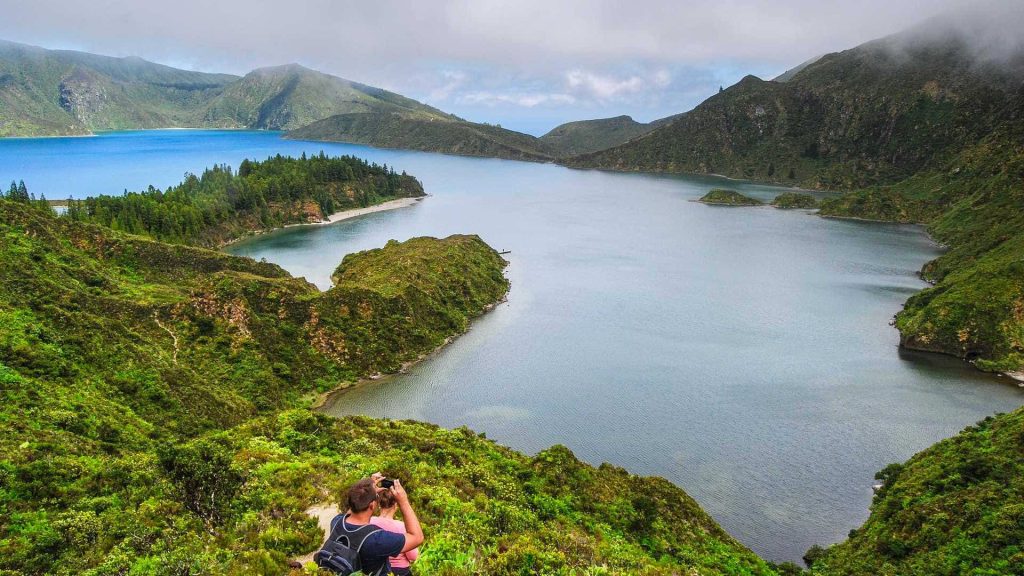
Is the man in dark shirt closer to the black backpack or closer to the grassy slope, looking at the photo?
the black backpack

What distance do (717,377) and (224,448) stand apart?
1662 inches

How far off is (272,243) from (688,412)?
3617 inches

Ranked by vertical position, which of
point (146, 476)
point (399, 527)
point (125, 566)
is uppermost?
point (399, 527)

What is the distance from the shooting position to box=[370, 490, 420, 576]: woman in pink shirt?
9.30 m

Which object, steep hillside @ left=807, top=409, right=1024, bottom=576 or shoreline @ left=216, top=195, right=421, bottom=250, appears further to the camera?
shoreline @ left=216, top=195, right=421, bottom=250

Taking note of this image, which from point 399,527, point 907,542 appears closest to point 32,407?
point 399,527

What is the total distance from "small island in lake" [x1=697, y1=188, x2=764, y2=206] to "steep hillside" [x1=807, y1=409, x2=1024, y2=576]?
146857 mm

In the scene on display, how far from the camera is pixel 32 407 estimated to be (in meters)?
25.0

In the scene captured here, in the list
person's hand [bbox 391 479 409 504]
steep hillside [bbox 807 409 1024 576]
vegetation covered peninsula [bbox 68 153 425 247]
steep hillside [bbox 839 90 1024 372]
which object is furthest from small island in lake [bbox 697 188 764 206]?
person's hand [bbox 391 479 409 504]

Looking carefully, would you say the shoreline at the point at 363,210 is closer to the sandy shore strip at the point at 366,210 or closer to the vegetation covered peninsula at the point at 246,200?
the sandy shore strip at the point at 366,210

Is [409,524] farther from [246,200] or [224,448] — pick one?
[246,200]

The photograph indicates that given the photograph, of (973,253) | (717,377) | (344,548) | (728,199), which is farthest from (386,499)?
(728,199)

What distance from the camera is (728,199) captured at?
573 ft

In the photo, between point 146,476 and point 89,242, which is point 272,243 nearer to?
point 89,242
